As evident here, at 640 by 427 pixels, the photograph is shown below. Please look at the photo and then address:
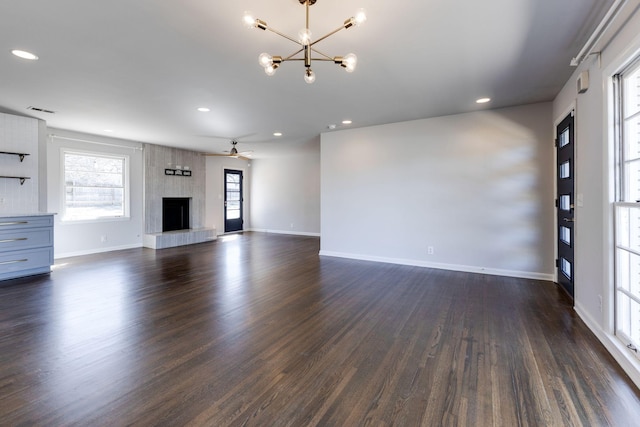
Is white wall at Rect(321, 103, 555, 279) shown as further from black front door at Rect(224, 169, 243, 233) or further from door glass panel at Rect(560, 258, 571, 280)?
black front door at Rect(224, 169, 243, 233)

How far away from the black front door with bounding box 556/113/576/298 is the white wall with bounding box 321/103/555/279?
24cm

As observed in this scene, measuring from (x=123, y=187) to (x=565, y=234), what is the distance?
8.59 meters

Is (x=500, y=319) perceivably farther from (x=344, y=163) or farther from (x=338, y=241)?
(x=344, y=163)

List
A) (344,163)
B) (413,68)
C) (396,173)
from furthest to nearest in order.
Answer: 1. (344,163)
2. (396,173)
3. (413,68)

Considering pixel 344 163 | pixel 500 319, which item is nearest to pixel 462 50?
pixel 500 319

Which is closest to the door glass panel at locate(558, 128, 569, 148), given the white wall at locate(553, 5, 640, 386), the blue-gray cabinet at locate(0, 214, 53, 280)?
the white wall at locate(553, 5, 640, 386)

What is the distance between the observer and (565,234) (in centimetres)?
372

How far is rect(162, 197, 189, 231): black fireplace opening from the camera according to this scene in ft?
25.6

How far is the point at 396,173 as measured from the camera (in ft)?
17.3

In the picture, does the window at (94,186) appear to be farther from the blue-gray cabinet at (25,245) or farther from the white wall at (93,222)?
the blue-gray cabinet at (25,245)

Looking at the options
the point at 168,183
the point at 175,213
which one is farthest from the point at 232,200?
the point at 168,183

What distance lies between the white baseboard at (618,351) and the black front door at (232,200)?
9.05 m

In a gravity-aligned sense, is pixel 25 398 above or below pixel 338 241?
below

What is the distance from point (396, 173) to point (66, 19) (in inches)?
182
